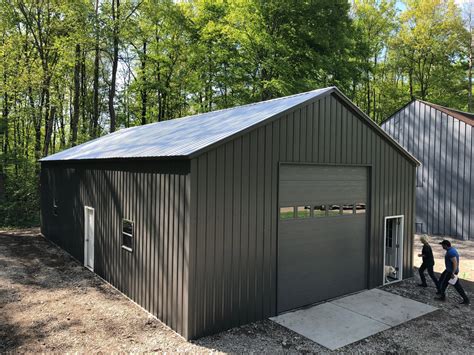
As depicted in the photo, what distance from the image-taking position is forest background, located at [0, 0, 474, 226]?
2108 centimetres

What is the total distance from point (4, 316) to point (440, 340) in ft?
28.7

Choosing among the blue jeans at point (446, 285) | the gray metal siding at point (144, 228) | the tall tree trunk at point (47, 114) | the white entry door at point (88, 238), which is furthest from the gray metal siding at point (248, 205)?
the tall tree trunk at point (47, 114)

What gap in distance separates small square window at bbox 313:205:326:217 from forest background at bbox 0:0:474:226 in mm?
12691

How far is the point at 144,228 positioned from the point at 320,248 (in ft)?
13.9

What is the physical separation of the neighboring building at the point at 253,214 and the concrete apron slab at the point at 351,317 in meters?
0.38

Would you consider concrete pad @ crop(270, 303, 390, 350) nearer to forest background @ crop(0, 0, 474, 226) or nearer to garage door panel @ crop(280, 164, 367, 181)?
garage door panel @ crop(280, 164, 367, 181)

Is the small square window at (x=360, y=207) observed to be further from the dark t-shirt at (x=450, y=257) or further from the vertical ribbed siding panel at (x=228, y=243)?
the vertical ribbed siding panel at (x=228, y=243)

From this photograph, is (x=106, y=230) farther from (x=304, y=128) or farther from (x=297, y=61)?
(x=297, y=61)

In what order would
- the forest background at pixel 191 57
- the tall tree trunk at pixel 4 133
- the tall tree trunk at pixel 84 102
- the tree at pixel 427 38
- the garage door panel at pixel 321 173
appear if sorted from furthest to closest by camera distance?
1. the tree at pixel 427 38
2. the tall tree trunk at pixel 84 102
3. the forest background at pixel 191 57
4. the tall tree trunk at pixel 4 133
5. the garage door panel at pixel 321 173

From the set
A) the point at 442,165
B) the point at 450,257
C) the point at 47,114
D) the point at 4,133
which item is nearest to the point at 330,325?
the point at 450,257

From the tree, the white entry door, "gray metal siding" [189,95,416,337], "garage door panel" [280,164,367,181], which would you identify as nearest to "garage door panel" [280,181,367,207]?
"garage door panel" [280,164,367,181]

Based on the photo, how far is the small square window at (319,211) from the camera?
879 cm

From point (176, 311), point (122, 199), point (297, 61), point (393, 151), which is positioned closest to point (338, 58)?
point (297, 61)

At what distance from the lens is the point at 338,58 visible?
2258 centimetres
